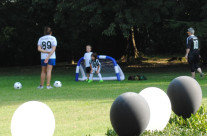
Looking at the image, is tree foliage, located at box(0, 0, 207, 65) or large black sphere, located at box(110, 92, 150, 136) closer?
large black sphere, located at box(110, 92, 150, 136)

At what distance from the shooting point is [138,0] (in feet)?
69.9

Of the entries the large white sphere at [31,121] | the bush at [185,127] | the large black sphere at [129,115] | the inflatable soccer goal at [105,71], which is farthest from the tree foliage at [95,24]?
the large white sphere at [31,121]

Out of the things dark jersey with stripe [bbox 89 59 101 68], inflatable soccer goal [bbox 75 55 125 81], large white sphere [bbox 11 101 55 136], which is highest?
large white sphere [bbox 11 101 55 136]

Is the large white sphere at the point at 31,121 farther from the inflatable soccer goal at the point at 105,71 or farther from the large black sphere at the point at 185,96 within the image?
the inflatable soccer goal at the point at 105,71

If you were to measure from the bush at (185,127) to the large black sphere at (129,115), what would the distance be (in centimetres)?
45

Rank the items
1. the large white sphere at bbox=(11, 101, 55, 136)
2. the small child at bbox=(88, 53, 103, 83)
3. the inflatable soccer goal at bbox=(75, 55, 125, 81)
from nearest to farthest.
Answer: the large white sphere at bbox=(11, 101, 55, 136), the small child at bbox=(88, 53, 103, 83), the inflatable soccer goal at bbox=(75, 55, 125, 81)

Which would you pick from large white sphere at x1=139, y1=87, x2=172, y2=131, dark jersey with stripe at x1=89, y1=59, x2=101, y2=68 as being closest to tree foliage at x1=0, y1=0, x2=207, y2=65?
dark jersey with stripe at x1=89, y1=59, x2=101, y2=68

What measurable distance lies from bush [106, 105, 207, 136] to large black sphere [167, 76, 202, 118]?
0.15m

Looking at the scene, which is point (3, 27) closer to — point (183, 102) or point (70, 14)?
point (70, 14)

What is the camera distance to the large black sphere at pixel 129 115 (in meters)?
5.48

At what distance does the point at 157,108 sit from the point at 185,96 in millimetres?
997

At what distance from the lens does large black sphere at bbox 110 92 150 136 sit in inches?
216

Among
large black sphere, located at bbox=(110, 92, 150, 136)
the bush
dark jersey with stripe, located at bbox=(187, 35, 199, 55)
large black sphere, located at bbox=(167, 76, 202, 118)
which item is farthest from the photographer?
dark jersey with stripe, located at bbox=(187, 35, 199, 55)

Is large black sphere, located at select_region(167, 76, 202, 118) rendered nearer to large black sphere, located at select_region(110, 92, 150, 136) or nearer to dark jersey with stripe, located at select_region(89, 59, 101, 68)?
large black sphere, located at select_region(110, 92, 150, 136)
